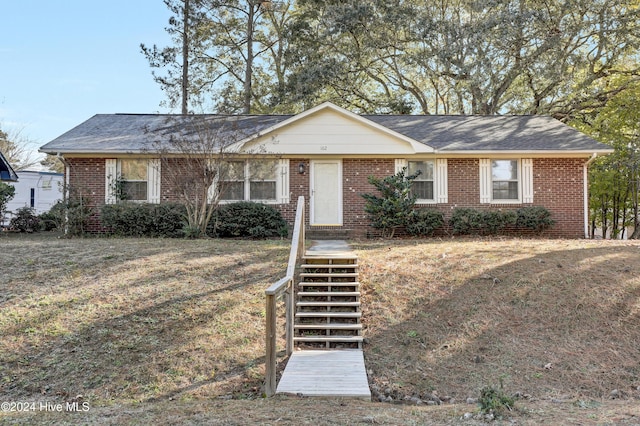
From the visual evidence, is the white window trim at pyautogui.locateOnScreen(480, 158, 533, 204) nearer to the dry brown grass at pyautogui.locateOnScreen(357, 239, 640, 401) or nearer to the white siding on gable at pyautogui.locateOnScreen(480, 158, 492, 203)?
the white siding on gable at pyautogui.locateOnScreen(480, 158, 492, 203)

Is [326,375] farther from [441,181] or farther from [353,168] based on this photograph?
[441,181]

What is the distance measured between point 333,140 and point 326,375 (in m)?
9.18

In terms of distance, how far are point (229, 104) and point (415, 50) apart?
9.65 meters

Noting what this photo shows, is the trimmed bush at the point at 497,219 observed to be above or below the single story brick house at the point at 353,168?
below

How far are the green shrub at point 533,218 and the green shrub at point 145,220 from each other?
9.81 m

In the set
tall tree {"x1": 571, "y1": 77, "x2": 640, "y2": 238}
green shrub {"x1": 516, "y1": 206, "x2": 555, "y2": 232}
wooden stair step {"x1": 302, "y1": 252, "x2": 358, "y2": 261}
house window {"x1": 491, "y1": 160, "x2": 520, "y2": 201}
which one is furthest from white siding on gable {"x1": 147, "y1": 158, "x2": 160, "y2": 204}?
tall tree {"x1": 571, "y1": 77, "x2": 640, "y2": 238}

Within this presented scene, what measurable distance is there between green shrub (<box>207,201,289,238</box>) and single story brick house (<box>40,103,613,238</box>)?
997 millimetres

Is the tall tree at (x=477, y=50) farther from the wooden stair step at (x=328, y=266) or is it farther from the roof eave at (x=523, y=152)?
the wooden stair step at (x=328, y=266)

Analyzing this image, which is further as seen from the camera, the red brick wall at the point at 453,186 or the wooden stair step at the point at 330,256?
the red brick wall at the point at 453,186

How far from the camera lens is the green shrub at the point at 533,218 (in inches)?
508

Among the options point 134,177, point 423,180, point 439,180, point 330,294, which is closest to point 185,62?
point 134,177

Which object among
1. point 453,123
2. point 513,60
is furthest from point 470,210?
point 513,60

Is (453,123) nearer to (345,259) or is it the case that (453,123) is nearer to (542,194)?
(542,194)

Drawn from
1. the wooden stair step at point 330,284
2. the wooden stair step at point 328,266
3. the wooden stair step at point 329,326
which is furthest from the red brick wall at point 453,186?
the wooden stair step at point 329,326
